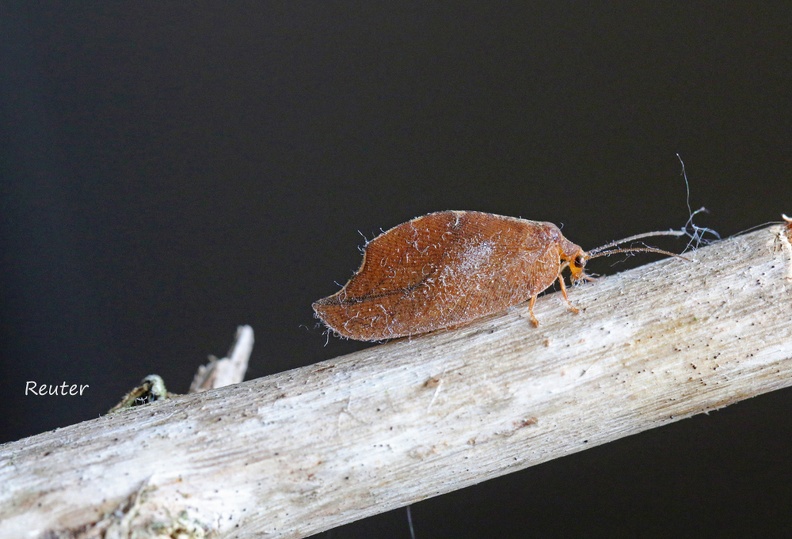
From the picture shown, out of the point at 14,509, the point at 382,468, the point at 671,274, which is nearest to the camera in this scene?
the point at 14,509

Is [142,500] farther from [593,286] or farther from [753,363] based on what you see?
[753,363]

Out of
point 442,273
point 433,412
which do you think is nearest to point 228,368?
point 442,273

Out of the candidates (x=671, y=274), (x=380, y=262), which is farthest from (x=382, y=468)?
(x=671, y=274)

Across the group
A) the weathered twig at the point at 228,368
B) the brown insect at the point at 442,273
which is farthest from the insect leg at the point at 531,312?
the weathered twig at the point at 228,368

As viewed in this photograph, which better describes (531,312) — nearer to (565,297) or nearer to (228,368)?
(565,297)

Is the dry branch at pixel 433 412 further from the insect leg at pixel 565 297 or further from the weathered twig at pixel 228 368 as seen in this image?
the weathered twig at pixel 228 368
